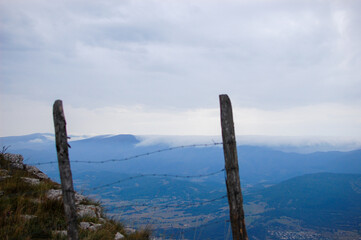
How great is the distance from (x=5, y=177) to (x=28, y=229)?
3880mm

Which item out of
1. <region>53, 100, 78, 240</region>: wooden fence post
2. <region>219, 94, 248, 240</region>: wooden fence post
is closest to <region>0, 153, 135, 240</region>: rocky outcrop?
<region>53, 100, 78, 240</region>: wooden fence post

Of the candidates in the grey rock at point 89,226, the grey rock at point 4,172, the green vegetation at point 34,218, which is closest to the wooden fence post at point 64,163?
the green vegetation at point 34,218

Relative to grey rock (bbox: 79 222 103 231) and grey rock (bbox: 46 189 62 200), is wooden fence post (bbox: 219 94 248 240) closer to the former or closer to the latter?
grey rock (bbox: 79 222 103 231)

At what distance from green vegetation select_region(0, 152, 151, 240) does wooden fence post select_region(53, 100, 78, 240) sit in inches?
37.9

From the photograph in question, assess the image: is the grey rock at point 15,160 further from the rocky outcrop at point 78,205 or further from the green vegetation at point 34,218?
the green vegetation at point 34,218

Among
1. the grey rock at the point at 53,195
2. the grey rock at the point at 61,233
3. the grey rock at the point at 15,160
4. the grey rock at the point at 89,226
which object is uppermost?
the grey rock at the point at 15,160

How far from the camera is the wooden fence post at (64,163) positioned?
4930 mm

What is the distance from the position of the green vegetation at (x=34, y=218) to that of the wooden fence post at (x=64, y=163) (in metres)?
0.96

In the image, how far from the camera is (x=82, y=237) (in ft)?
19.1

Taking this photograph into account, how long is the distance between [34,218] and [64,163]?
8.78 ft

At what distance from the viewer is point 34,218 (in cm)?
632

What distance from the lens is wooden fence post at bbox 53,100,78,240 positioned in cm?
493

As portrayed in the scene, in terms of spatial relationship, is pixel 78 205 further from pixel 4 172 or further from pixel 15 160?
pixel 15 160

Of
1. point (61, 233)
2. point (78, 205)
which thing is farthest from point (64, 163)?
point (78, 205)
